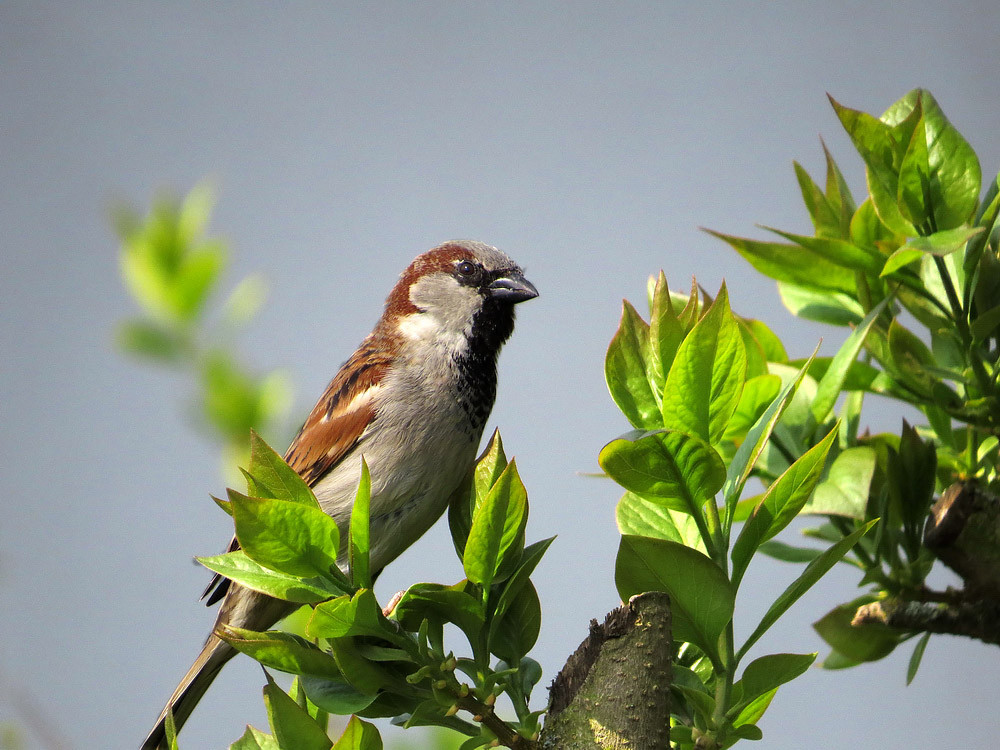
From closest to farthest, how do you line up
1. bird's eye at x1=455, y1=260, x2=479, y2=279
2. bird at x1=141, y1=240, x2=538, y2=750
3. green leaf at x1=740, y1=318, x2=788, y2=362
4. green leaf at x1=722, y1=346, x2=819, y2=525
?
green leaf at x1=722, y1=346, x2=819, y2=525 < green leaf at x1=740, y1=318, x2=788, y2=362 < bird at x1=141, y1=240, x2=538, y2=750 < bird's eye at x1=455, y1=260, x2=479, y2=279

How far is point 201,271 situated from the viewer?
1.25 metres

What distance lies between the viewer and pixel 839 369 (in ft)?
2.64

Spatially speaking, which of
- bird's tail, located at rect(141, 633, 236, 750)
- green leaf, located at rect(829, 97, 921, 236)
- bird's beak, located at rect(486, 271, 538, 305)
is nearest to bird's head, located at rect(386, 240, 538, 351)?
bird's beak, located at rect(486, 271, 538, 305)

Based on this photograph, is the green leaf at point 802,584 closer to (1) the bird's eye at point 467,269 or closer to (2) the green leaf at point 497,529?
(2) the green leaf at point 497,529

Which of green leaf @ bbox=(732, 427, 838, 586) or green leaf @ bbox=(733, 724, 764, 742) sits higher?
green leaf @ bbox=(732, 427, 838, 586)

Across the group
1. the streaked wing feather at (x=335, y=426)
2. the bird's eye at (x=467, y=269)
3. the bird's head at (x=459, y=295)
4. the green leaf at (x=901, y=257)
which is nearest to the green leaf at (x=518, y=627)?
the green leaf at (x=901, y=257)

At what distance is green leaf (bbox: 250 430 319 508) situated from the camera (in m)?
0.67

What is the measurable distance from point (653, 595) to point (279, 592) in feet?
0.94

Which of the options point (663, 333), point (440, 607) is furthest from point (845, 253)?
point (440, 607)

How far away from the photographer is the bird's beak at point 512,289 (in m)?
1.60

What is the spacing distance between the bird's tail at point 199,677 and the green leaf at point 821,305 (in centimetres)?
97

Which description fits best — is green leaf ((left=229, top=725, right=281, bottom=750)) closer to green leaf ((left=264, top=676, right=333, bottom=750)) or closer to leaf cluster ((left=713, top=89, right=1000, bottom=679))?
green leaf ((left=264, top=676, right=333, bottom=750))

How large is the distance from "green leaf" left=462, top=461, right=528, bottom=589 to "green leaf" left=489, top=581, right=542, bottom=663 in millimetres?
58

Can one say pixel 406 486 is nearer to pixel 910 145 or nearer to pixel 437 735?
pixel 437 735
